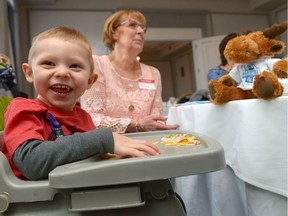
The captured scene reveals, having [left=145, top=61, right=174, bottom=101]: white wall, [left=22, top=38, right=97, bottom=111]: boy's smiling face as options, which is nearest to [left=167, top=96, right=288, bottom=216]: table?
[left=22, top=38, right=97, bottom=111]: boy's smiling face

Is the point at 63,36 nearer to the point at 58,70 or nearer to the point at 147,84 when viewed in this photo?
the point at 58,70

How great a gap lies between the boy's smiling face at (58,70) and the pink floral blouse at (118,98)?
1.48 ft

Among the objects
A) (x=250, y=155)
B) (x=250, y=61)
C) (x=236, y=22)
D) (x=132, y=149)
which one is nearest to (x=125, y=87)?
(x=250, y=61)

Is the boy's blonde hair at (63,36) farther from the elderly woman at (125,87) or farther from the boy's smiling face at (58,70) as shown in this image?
the elderly woman at (125,87)

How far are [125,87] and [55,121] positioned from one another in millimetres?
687

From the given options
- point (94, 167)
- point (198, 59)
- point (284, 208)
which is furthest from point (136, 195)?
point (198, 59)

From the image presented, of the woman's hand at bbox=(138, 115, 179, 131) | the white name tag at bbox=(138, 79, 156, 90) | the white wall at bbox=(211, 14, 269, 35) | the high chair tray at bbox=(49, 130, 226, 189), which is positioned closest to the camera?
the high chair tray at bbox=(49, 130, 226, 189)

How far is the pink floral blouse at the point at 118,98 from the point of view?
118 cm

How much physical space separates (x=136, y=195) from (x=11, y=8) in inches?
167

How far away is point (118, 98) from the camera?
127 centimetres

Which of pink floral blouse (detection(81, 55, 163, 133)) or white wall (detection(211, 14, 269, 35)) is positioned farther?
white wall (detection(211, 14, 269, 35))

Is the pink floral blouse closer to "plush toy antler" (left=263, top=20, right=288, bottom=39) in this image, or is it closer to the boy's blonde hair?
the boy's blonde hair

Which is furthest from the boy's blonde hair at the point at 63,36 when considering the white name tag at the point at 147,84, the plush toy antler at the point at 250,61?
the white name tag at the point at 147,84

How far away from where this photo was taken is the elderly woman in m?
1.15
